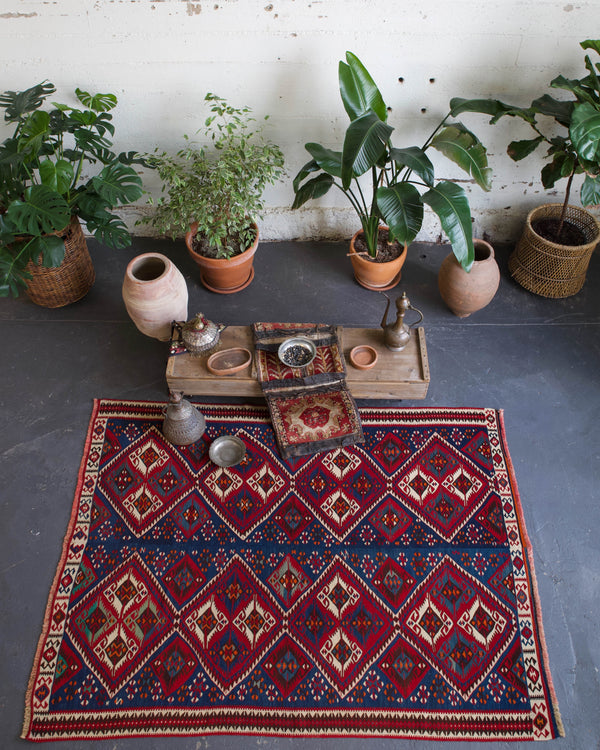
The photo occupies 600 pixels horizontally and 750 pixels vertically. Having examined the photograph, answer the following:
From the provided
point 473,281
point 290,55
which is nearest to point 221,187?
point 290,55

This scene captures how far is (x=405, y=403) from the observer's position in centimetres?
307

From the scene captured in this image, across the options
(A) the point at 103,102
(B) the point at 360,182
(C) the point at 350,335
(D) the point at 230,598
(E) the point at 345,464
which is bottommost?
(D) the point at 230,598

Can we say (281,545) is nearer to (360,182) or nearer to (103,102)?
(360,182)

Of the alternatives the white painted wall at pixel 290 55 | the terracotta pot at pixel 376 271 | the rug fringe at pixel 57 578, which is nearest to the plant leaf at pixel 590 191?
the white painted wall at pixel 290 55

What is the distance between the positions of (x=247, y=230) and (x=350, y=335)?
1.04 m

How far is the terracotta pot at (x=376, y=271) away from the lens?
3395 mm

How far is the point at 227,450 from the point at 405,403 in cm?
106

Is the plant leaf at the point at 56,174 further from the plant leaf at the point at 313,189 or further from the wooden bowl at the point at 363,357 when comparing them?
the wooden bowl at the point at 363,357

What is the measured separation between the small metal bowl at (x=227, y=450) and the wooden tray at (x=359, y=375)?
0.27 metres

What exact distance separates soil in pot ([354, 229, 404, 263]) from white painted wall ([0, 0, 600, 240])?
602 millimetres

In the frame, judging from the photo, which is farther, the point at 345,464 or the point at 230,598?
Answer: the point at 345,464

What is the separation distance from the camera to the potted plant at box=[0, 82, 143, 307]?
273 centimetres

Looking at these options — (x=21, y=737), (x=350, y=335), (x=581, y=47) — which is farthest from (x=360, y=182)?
(x=21, y=737)

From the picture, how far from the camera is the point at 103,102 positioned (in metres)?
3.07
